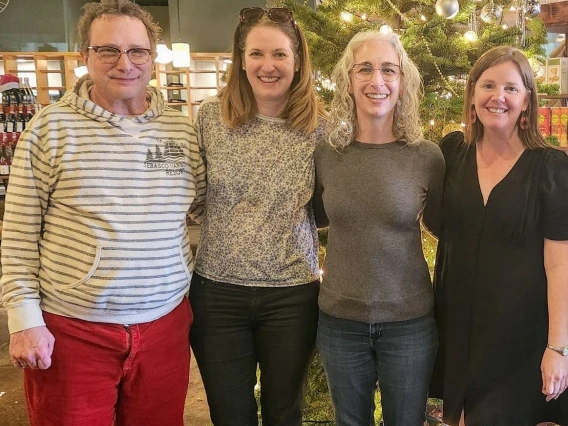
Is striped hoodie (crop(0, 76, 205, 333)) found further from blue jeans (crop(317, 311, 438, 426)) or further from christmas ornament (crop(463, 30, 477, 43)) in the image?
christmas ornament (crop(463, 30, 477, 43))

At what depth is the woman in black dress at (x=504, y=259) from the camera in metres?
1.48

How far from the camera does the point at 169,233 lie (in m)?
1.56

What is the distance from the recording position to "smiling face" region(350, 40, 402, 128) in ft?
5.26

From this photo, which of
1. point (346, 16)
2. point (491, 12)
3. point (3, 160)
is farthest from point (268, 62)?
point (3, 160)

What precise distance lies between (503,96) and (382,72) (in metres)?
0.34

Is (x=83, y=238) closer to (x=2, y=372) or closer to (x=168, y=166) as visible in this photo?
(x=168, y=166)

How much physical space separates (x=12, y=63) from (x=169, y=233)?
9.56 meters

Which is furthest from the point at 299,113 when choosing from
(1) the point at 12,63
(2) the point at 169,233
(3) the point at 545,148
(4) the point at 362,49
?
(1) the point at 12,63

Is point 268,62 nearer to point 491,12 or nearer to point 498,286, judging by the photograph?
point 498,286

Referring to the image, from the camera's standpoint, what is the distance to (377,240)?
156 centimetres

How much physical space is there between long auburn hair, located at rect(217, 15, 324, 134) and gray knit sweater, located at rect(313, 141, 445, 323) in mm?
201

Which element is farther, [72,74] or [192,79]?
[192,79]

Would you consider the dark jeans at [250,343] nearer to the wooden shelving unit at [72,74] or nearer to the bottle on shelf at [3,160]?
the bottle on shelf at [3,160]

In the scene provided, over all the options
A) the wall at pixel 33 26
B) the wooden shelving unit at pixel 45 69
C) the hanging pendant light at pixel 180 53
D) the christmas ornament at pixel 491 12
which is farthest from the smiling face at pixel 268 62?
the wall at pixel 33 26
